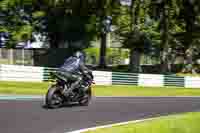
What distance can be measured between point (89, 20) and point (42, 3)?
173 inches

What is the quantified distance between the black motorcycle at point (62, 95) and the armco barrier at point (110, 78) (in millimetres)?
12882

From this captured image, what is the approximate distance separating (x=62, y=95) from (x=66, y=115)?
145cm

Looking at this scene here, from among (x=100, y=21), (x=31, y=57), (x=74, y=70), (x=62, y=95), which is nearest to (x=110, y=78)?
(x=100, y=21)

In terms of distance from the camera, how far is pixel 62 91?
16109 millimetres

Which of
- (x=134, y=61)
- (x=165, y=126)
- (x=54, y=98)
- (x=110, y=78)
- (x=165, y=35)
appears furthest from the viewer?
(x=134, y=61)

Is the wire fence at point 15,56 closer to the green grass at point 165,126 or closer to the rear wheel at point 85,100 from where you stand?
the rear wheel at point 85,100

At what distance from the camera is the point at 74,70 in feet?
55.4

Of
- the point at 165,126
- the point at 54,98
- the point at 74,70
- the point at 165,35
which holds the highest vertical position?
the point at 165,35

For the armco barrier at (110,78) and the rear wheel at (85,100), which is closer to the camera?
the rear wheel at (85,100)

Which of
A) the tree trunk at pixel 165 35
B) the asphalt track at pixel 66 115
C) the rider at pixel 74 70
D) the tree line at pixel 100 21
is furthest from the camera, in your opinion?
the tree trunk at pixel 165 35

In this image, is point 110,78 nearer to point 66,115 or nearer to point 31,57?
point 31,57

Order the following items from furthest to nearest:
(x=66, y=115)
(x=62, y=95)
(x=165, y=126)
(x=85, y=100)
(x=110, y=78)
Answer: (x=110, y=78), (x=85, y=100), (x=62, y=95), (x=66, y=115), (x=165, y=126)

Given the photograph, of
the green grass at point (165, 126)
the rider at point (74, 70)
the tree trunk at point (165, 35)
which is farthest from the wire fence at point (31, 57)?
the green grass at point (165, 126)

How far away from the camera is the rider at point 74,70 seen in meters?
16.5
